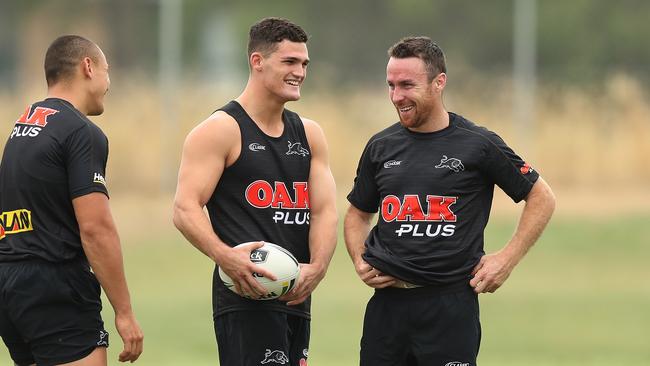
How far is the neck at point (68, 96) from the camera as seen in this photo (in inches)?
263

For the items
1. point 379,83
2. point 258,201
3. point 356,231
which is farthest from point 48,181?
point 379,83

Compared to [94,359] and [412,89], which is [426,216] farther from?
[94,359]

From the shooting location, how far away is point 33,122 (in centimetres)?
651

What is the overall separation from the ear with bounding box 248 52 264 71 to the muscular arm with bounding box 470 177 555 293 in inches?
64.1

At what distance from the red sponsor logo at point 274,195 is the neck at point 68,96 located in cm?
100

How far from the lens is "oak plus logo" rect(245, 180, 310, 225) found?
6.82 m

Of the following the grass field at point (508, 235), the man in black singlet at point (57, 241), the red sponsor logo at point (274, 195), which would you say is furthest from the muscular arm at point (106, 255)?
the grass field at point (508, 235)

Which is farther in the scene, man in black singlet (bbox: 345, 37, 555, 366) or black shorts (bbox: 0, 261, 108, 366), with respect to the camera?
man in black singlet (bbox: 345, 37, 555, 366)

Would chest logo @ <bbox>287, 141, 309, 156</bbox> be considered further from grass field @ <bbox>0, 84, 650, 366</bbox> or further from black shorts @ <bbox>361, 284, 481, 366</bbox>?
grass field @ <bbox>0, 84, 650, 366</bbox>

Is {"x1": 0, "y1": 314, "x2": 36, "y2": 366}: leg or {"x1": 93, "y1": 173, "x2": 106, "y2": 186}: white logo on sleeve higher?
{"x1": 93, "y1": 173, "x2": 106, "y2": 186}: white logo on sleeve

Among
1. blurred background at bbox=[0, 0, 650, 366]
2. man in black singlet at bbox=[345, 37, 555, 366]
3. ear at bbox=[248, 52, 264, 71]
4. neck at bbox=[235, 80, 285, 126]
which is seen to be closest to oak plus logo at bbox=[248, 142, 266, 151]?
neck at bbox=[235, 80, 285, 126]

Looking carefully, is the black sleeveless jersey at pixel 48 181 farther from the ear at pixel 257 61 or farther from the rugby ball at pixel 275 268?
the ear at pixel 257 61

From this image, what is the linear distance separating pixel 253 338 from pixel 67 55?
1815 mm

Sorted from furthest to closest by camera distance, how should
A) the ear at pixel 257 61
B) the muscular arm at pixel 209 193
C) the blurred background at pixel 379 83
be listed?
1. the blurred background at pixel 379 83
2. the ear at pixel 257 61
3. the muscular arm at pixel 209 193
